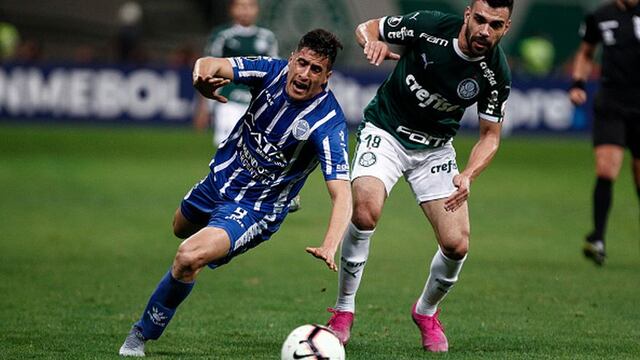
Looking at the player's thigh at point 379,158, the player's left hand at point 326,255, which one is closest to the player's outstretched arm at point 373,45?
the player's thigh at point 379,158

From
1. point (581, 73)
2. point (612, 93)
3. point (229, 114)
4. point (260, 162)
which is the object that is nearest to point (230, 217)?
point (260, 162)

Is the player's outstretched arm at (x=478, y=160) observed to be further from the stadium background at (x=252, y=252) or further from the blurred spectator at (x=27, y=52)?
the blurred spectator at (x=27, y=52)

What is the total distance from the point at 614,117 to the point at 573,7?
23.1 meters

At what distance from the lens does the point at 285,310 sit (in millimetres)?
9195

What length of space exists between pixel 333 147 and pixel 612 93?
5.32 m

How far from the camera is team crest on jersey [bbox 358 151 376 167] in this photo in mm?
8102

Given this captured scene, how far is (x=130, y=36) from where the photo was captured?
30.5 meters

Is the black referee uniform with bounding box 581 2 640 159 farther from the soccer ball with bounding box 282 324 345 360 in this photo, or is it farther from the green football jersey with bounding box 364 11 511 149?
the soccer ball with bounding box 282 324 345 360

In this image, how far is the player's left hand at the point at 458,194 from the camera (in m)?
7.34

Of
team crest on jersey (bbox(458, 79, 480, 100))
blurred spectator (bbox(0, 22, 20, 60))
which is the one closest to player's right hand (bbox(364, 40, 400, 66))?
team crest on jersey (bbox(458, 79, 480, 100))

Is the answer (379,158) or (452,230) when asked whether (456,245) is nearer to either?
(452,230)

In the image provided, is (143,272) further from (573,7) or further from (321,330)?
(573,7)

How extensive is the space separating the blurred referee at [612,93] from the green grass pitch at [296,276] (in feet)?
2.59

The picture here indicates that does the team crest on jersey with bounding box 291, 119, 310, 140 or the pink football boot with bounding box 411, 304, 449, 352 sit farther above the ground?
the team crest on jersey with bounding box 291, 119, 310, 140
